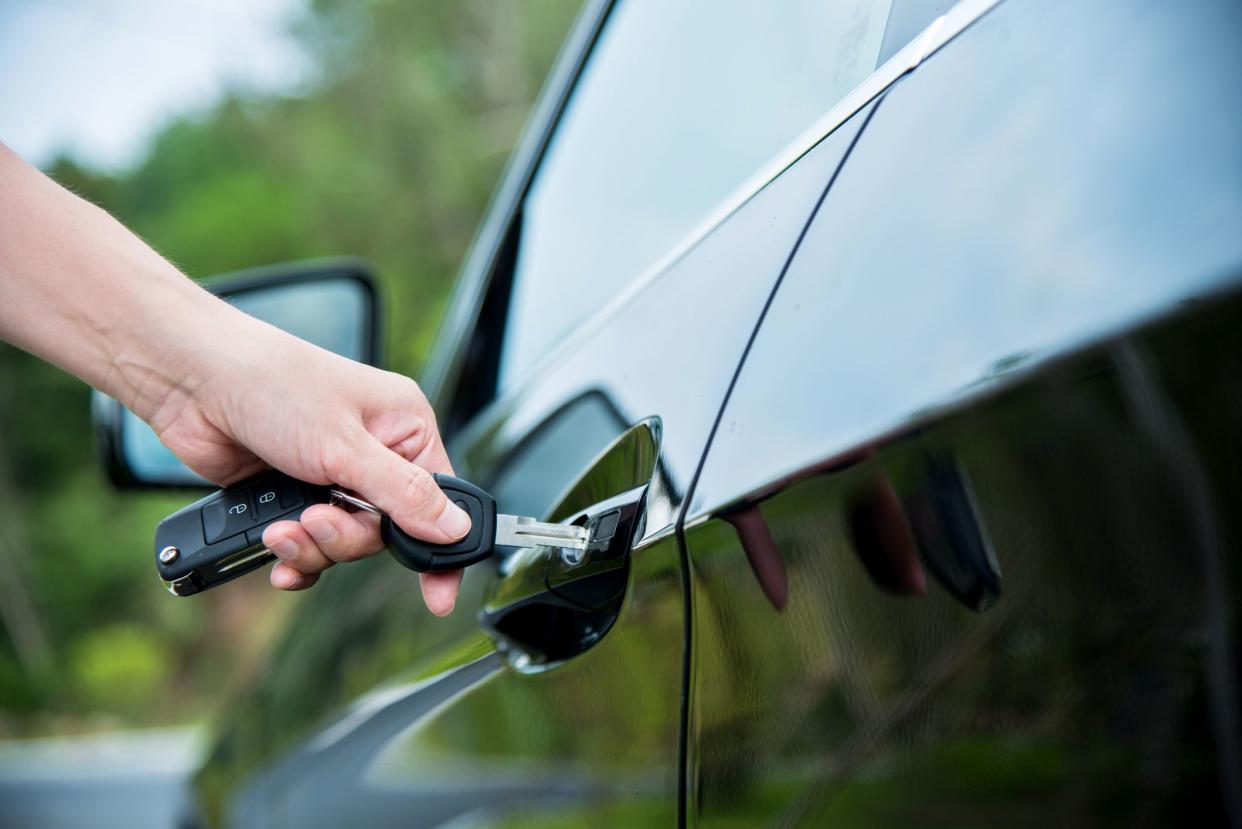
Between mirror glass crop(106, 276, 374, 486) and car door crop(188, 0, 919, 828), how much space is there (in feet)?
1.13

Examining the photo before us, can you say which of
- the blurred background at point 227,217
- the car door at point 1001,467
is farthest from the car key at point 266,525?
the blurred background at point 227,217

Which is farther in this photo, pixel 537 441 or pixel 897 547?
pixel 537 441

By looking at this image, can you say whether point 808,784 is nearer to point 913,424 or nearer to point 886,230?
point 913,424

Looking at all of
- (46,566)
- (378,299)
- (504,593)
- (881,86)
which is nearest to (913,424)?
(881,86)

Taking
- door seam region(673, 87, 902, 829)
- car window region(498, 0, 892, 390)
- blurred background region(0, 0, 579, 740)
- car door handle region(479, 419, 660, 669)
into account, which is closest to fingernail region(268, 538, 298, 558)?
car door handle region(479, 419, 660, 669)

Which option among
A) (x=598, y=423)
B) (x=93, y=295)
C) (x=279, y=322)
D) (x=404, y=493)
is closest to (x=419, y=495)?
(x=404, y=493)

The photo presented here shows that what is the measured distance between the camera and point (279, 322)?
2.13 metres

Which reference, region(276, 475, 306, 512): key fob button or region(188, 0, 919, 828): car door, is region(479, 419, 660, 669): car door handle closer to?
→ region(188, 0, 919, 828): car door

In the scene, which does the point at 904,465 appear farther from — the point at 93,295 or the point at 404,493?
the point at 93,295

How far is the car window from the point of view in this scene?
3.40ft

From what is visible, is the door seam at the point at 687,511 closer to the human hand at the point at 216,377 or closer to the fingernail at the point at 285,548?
the human hand at the point at 216,377

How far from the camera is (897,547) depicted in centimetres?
66

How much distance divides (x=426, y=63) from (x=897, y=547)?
51.0ft

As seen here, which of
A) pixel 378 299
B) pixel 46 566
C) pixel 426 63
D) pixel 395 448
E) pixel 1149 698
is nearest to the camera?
pixel 1149 698
